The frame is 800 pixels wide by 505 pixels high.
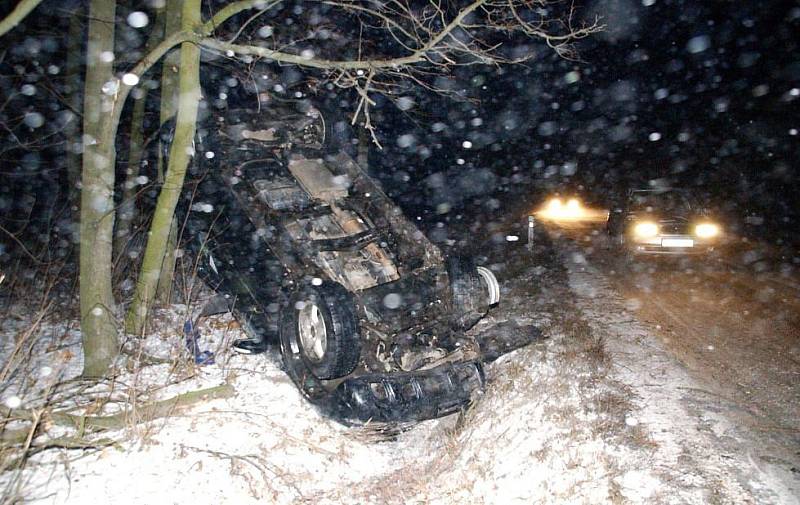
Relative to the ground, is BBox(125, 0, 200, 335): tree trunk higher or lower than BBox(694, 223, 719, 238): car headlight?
lower

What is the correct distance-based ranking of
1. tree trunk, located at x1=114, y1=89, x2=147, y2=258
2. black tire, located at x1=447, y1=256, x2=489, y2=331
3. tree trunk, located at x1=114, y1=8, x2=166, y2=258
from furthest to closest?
tree trunk, located at x1=114, y1=89, x2=147, y2=258, tree trunk, located at x1=114, y1=8, x2=166, y2=258, black tire, located at x1=447, y1=256, x2=489, y2=331

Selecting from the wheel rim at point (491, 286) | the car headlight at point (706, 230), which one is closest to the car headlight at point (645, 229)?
the car headlight at point (706, 230)

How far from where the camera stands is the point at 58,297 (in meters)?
7.65

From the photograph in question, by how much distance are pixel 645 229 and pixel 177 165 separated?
356 inches

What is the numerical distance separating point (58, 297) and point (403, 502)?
6.45 metres

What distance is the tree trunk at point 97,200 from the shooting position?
5281 mm

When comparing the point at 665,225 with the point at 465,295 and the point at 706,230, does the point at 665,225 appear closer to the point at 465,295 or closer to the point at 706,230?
the point at 706,230

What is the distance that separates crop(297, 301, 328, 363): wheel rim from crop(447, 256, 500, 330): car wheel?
1447 millimetres

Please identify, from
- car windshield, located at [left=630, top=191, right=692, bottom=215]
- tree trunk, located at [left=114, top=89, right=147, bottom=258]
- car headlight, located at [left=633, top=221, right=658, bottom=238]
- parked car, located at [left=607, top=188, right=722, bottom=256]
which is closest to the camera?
tree trunk, located at [left=114, top=89, right=147, bottom=258]

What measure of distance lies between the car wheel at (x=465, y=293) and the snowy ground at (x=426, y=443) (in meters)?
0.51

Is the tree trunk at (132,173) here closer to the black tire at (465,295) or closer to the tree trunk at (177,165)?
the tree trunk at (177,165)

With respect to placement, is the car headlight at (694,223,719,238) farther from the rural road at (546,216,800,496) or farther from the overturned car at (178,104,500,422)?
the overturned car at (178,104,500,422)

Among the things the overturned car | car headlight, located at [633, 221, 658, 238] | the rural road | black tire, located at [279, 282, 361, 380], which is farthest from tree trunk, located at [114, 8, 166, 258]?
car headlight, located at [633, 221, 658, 238]

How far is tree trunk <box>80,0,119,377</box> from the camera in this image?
17.3 ft
